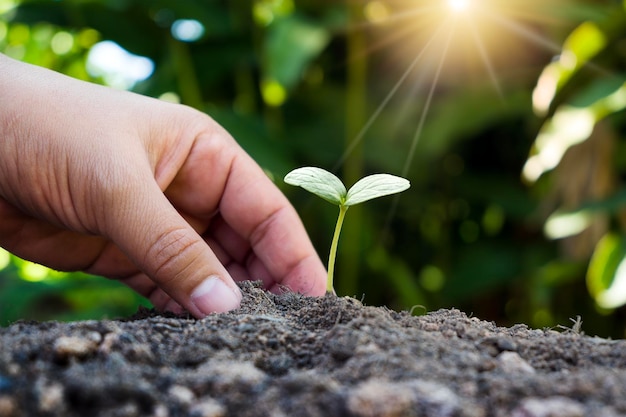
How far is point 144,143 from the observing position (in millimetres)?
920

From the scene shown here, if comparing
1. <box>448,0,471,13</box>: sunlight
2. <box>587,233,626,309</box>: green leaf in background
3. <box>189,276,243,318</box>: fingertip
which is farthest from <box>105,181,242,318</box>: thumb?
<box>448,0,471,13</box>: sunlight

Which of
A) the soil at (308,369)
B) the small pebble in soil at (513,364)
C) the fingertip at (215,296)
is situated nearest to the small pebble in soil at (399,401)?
the soil at (308,369)

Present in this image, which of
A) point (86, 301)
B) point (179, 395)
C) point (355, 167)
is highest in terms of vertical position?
point (355, 167)

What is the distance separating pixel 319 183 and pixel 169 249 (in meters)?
0.24

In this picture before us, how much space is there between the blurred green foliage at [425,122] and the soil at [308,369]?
3.69ft

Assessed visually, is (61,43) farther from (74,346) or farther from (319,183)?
(74,346)

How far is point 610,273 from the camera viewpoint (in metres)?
1.66

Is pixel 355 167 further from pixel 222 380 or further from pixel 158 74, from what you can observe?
pixel 222 380

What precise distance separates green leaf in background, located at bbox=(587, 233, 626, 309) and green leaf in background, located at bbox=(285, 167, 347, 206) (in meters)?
1.10

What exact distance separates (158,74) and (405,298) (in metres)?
1.18

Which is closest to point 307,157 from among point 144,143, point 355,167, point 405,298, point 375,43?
point 355,167

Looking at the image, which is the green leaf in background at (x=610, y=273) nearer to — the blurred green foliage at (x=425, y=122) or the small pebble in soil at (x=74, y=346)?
the blurred green foliage at (x=425, y=122)

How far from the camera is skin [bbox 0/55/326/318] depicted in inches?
33.2

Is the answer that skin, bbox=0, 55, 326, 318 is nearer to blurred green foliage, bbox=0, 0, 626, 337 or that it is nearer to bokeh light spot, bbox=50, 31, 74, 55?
blurred green foliage, bbox=0, 0, 626, 337
